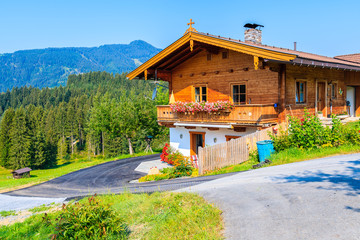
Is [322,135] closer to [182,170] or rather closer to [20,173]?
[182,170]

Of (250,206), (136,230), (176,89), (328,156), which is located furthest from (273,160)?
(176,89)

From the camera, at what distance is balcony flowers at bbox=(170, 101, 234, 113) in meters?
16.1

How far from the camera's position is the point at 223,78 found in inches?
706

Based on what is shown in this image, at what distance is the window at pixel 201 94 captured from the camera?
1930 cm

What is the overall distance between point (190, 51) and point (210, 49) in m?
1.54


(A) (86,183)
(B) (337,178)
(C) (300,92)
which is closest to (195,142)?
(C) (300,92)

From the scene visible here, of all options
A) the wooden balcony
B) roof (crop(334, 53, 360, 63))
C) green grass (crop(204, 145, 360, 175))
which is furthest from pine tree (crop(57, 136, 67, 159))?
green grass (crop(204, 145, 360, 175))

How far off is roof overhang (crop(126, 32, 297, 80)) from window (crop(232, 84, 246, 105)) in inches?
107

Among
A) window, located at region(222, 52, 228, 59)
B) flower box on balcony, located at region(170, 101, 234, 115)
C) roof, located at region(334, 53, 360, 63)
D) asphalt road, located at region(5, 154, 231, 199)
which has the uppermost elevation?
roof, located at region(334, 53, 360, 63)

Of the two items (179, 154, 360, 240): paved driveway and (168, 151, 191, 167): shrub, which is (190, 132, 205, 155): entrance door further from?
(179, 154, 360, 240): paved driveway

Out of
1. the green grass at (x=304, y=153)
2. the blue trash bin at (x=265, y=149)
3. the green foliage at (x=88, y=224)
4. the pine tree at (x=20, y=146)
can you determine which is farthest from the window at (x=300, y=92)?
the pine tree at (x=20, y=146)

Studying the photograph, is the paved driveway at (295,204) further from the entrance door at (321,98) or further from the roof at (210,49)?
the entrance door at (321,98)

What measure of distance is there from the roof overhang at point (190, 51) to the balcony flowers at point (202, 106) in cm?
307

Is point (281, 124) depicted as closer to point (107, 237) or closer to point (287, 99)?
point (287, 99)
